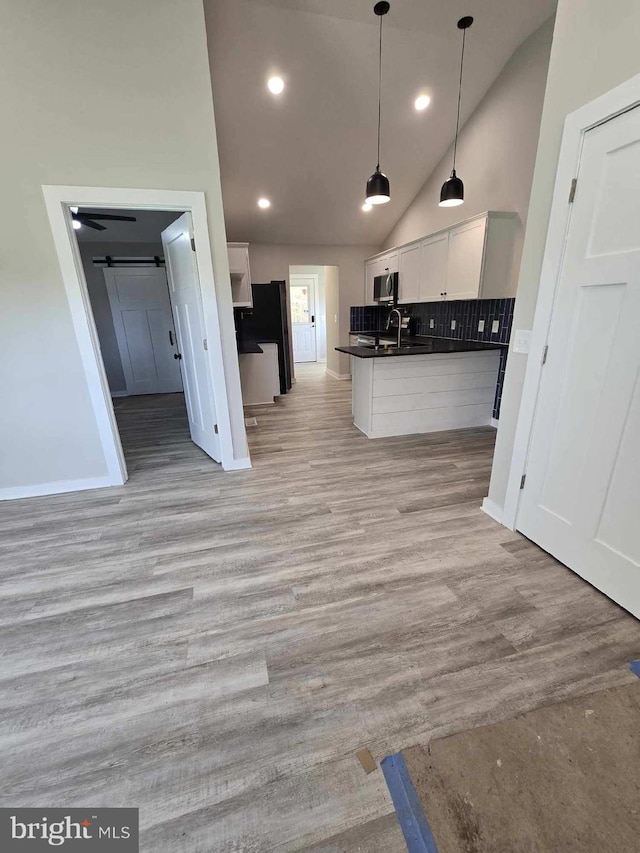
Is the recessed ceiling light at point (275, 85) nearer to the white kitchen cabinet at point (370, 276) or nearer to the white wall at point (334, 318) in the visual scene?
the white kitchen cabinet at point (370, 276)

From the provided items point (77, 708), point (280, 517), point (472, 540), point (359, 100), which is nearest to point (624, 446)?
point (472, 540)

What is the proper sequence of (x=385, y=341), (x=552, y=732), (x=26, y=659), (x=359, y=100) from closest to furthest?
(x=552, y=732)
(x=26, y=659)
(x=359, y=100)
(x=385, y=341)

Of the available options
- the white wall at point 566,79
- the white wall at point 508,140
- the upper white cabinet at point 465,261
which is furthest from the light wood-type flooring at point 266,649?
the white wall at point 508,140

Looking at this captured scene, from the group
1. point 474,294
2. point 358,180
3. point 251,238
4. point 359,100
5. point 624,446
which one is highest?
point 359,100

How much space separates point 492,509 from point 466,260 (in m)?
2.91

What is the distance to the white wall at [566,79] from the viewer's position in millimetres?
1357

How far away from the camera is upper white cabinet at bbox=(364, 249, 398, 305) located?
213 inches

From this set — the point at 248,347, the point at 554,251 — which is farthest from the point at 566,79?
the point at 248,347

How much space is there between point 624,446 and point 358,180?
4.97 metres

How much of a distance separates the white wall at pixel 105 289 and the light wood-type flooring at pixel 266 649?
388cm

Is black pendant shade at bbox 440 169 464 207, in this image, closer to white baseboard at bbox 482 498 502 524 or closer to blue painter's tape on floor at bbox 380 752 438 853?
white baseboard at bbox 482 498 502 524

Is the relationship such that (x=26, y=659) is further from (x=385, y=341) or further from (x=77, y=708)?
(x=385, y=341)

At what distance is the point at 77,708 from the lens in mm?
1249

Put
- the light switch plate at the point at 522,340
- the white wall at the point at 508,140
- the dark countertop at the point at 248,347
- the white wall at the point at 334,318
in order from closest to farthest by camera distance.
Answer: the light switch plate at the point at 522,340 → the white wall at the point at 508,140 → the dark countertop at the point at 248,347 → the white wall at the point at 334,318
